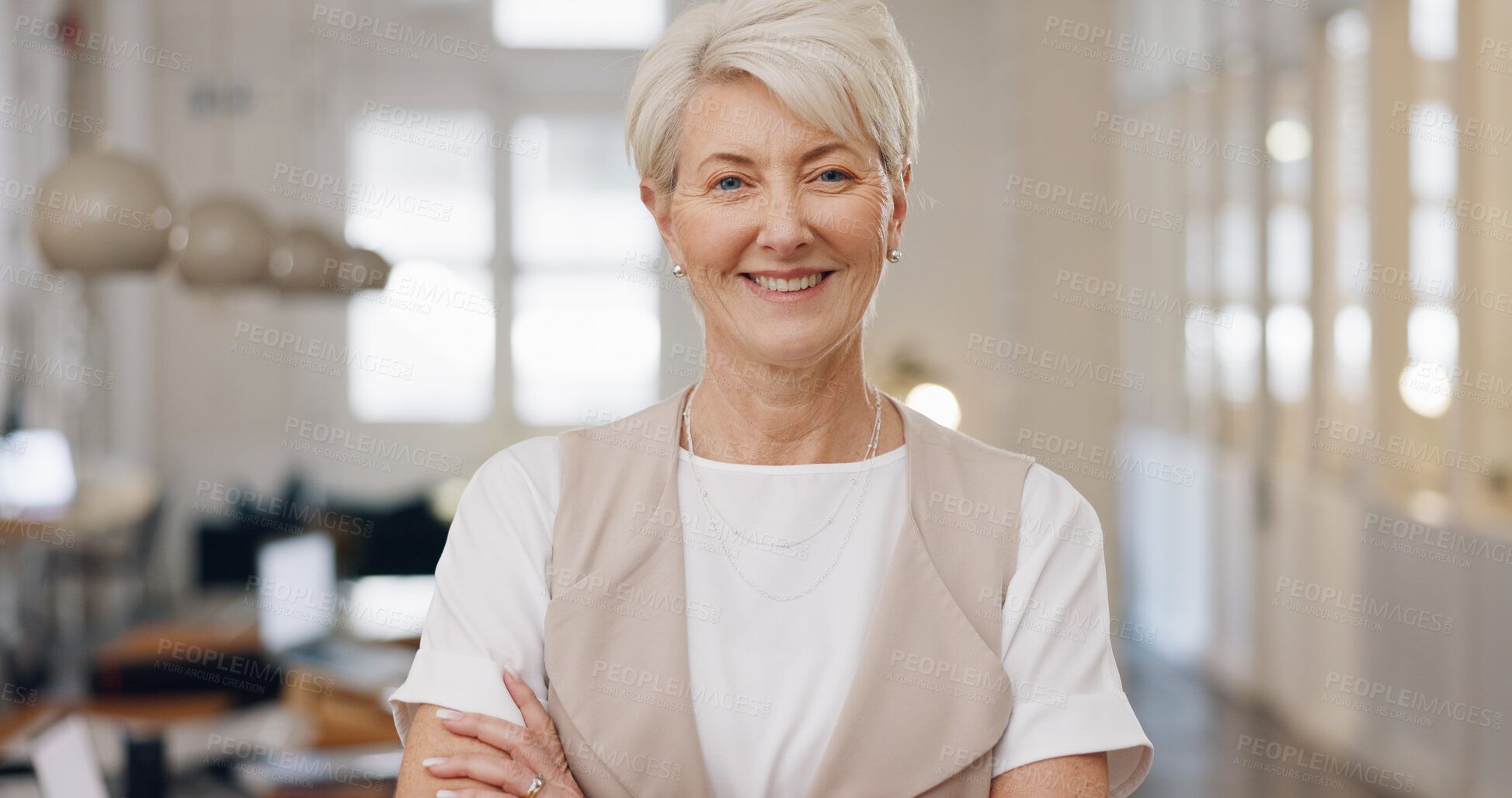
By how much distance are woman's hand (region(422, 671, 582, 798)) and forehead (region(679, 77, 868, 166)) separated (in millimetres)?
609

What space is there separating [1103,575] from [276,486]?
318 inches

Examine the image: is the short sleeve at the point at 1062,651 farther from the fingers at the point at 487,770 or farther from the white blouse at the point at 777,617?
the fingers at the point at 487,770

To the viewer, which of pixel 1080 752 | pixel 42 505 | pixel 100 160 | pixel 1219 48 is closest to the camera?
pixel 1080 752

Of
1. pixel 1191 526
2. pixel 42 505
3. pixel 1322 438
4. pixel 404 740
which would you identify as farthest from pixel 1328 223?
pixel 42 505

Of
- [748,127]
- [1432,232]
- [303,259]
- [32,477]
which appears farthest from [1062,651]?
[32,477]

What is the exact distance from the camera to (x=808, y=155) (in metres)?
1.40

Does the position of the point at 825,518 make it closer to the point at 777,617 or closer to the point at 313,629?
the point at 777,617

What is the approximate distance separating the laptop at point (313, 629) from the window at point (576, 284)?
403 cm

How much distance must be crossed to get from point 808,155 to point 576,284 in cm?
772

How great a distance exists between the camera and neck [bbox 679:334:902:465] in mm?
1523

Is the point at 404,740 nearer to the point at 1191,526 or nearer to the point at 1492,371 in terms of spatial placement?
the point at 1492,371

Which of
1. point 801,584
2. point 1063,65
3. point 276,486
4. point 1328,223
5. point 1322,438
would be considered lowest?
point 276,486

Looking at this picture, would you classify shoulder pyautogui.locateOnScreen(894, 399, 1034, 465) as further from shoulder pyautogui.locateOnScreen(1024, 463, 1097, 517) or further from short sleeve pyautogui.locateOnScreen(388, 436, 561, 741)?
short sleeve pyautogui.locateOnScreen(388, 436, 561, 741)

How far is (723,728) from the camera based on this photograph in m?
1.45
